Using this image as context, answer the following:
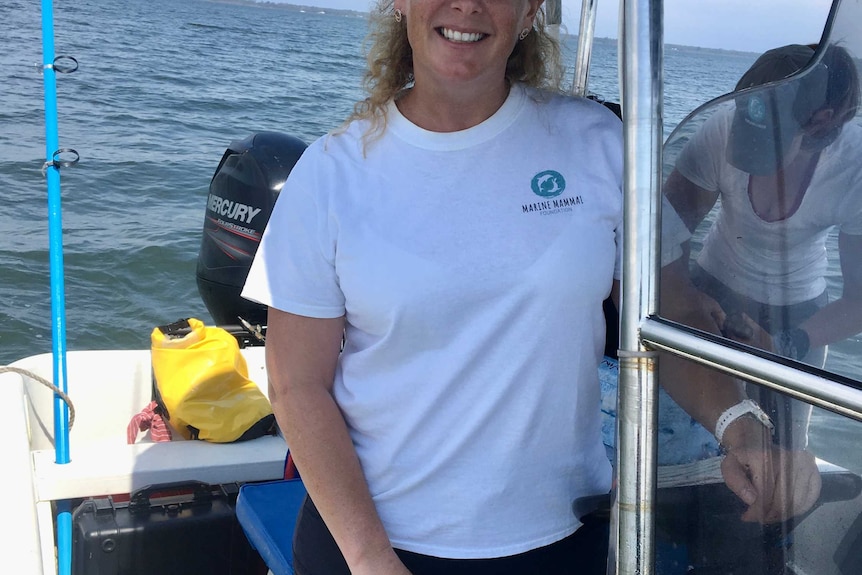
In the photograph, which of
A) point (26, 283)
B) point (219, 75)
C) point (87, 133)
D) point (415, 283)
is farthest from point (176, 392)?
point (219, 75)

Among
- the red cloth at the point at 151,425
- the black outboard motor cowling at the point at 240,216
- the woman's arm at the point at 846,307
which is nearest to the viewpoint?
the woman's arm at the point at 846,307

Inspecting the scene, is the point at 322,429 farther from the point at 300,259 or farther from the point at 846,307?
the point at 846,307

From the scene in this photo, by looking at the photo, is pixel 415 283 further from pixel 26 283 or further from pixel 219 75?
pixel 219 75

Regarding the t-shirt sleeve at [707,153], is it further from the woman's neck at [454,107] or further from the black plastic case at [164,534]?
the black plastic case at [164,534]

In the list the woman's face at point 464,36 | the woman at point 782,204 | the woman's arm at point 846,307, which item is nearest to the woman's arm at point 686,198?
the woman at point 782,204

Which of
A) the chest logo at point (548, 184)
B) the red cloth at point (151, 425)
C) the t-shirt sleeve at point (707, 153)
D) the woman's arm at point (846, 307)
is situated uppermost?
the t-shirt sleeve at point (707, 153)

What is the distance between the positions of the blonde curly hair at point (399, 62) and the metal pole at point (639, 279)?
0.54 m

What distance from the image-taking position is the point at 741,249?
0.85 m

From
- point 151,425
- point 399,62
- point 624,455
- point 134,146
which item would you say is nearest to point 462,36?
point 399,62

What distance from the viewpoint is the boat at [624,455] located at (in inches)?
32.1

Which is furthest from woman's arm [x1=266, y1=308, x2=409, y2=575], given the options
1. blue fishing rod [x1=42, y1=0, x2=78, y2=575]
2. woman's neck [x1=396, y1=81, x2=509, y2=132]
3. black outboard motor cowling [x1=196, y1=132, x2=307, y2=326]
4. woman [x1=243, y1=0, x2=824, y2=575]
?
black outboard motor cowling [x1=196, y1=132, x2=307, y2=326]

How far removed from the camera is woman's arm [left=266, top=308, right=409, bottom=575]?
50.3 inches

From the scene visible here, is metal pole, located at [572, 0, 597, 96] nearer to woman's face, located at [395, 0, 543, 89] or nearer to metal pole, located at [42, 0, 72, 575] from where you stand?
woman's face, located at [395, 0, 543, 89]

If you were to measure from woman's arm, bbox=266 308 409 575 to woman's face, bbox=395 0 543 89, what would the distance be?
1.24 ft
